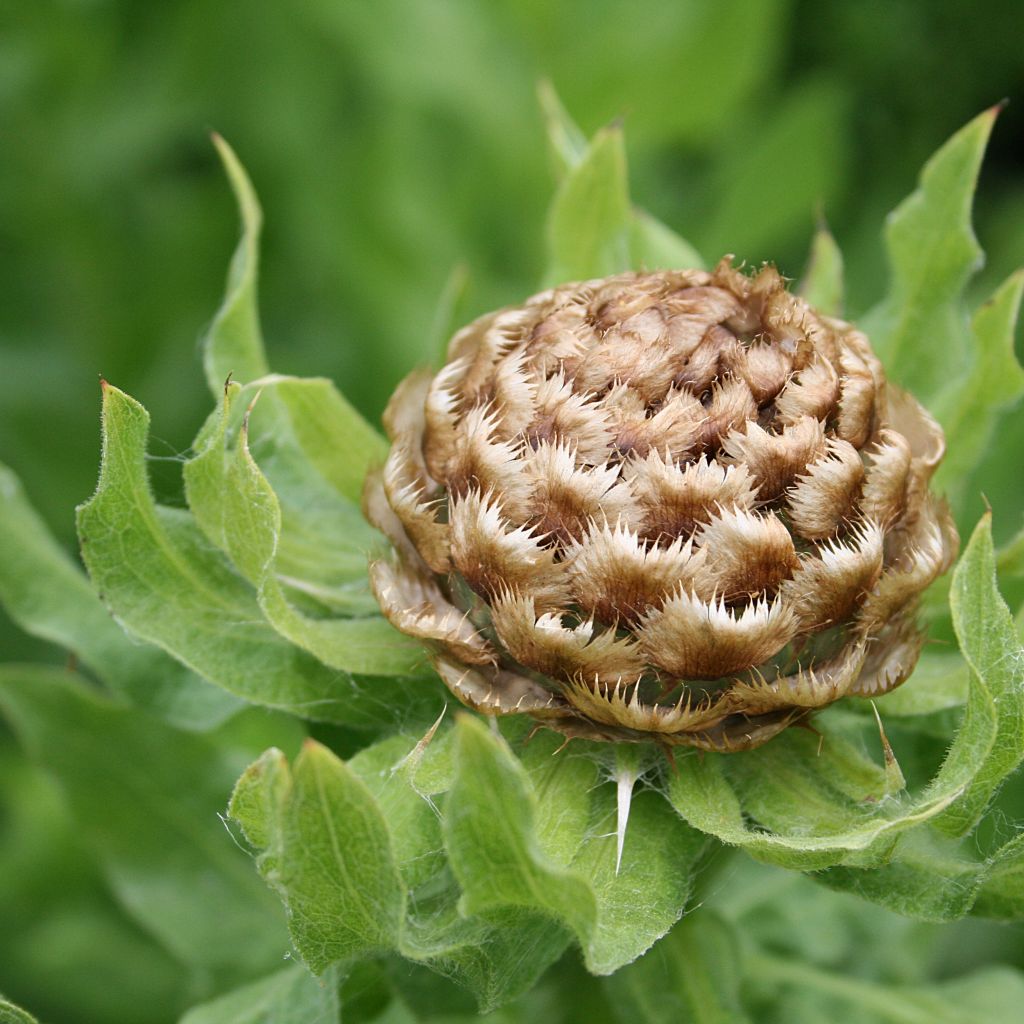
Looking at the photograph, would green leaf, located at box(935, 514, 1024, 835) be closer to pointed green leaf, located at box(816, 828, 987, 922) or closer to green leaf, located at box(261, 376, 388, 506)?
pointed green leaf, located at box(816, 828, 987, 922)

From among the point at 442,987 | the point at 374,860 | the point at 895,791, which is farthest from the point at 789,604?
the point at 442,987

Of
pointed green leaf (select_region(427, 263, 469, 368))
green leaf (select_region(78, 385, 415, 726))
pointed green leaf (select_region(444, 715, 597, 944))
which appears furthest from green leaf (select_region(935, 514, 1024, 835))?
pointed green leaf (select_region(427, 263, 469, 368))

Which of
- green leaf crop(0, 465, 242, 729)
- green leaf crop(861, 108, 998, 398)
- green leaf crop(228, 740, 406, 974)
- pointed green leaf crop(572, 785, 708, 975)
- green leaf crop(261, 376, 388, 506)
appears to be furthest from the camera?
green leaf crop(0, 465, 242, 729)

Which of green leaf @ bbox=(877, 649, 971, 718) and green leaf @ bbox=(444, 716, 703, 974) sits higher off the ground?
green leaf @ bbox=(444, 716, 703, 974)

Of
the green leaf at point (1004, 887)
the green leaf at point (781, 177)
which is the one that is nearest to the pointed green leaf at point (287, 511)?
the green leaf at point (1004, 887)

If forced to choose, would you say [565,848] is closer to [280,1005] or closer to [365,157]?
[280,1005]

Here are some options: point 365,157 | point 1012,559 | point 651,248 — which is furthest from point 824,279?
point 365,157

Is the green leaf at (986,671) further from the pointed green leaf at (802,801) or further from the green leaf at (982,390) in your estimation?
the green leaf at (982,390)

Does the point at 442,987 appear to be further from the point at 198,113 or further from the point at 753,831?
the point at 198,113
